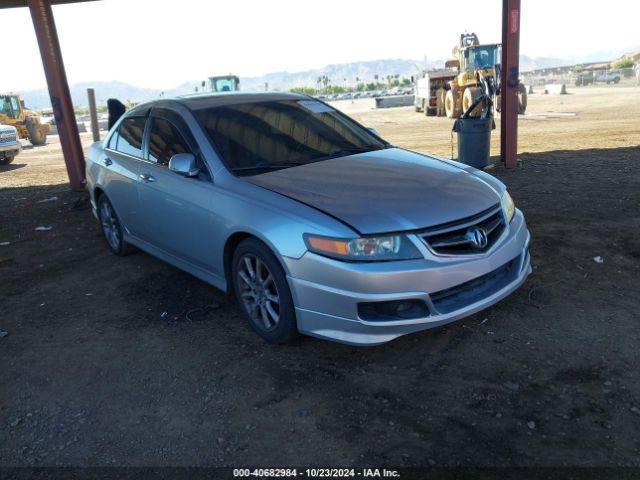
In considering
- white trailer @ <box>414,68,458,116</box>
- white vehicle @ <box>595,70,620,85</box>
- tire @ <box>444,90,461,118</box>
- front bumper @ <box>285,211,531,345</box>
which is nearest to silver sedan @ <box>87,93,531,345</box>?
front bumper @ <box>285,211,531,345</box>

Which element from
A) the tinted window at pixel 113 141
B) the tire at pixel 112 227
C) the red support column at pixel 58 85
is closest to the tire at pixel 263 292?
the tire at pixel 112 227

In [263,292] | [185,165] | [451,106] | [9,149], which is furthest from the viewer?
[451,106]

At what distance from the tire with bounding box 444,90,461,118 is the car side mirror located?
19.8 meters

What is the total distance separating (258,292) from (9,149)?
16.7 meters

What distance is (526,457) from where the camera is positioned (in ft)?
8.38

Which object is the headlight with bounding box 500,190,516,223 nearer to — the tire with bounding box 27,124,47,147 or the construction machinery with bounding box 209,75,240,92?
the tire with bounding box 27,124,47,147

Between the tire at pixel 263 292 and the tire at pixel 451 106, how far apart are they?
20058 mm

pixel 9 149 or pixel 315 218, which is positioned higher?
pixel 315 218

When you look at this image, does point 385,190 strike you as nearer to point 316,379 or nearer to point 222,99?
point 316,379

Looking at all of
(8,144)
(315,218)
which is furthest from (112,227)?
(8,144)

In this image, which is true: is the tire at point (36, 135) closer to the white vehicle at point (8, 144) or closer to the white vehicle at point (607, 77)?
the white vehicle at point (8, 144)

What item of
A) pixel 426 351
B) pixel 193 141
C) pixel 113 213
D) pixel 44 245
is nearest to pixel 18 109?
pixel 44 245

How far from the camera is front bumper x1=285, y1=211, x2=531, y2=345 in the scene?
305 cm

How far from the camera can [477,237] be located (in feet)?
10.8
